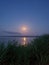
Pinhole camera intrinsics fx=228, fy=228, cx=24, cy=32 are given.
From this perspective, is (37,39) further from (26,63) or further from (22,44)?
(26,63)

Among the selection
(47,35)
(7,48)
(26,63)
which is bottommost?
(26,63)

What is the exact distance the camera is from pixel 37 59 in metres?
9.20

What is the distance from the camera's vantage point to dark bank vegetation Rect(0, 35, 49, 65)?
8.77m

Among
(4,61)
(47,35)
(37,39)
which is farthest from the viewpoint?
(47,35)

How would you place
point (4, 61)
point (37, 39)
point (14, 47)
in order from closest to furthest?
1. point (4, 61)
2. point (14, 47)
3. point (37, 39)

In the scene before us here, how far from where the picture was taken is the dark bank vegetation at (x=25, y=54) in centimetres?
877

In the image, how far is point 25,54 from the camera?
29.5 ft

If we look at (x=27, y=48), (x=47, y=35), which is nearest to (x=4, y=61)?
(x=27, y=48)

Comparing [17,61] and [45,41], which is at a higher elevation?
[45,41]

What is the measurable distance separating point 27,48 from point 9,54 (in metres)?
0.86

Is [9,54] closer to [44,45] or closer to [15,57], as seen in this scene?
[15,57]

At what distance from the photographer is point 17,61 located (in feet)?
28.8

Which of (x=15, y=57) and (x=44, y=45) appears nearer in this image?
(x=15, y=57)

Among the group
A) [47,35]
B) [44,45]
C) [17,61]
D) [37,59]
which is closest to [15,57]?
[17,61]
